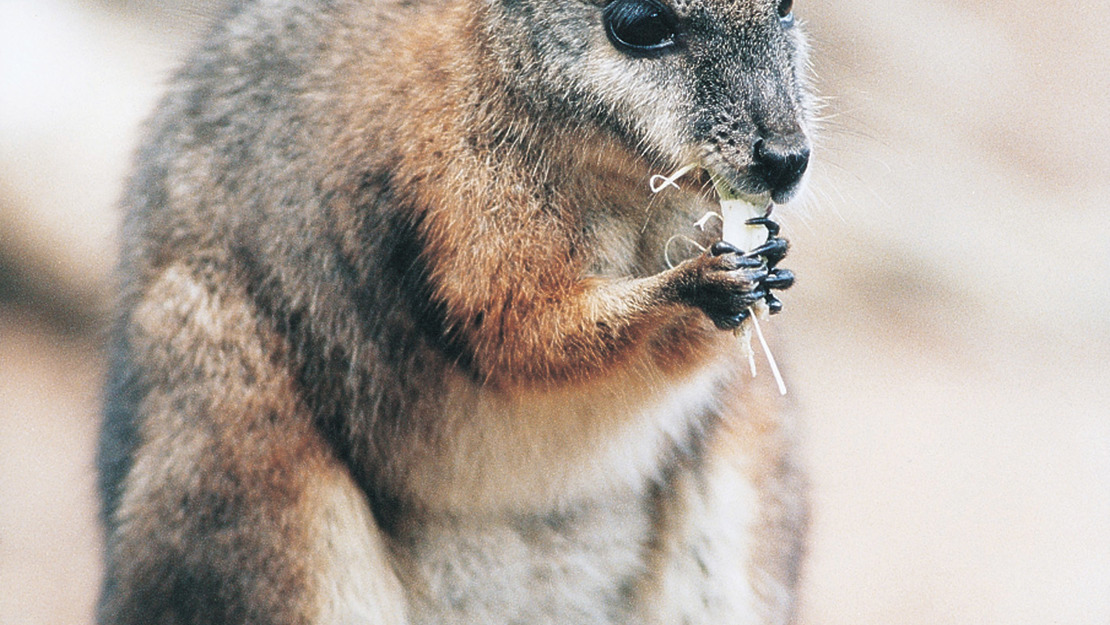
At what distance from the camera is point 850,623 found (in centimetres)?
451

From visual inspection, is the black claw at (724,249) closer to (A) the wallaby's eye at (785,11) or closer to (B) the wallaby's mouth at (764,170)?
(B) the wallaby's mouth at (764,170)

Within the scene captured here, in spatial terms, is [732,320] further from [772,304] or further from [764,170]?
[764,170]

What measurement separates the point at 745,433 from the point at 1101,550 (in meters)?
2.28

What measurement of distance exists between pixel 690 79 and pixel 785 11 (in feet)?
1.34

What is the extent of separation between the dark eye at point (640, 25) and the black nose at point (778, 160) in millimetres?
333

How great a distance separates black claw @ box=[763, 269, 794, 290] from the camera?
2371 millimetres

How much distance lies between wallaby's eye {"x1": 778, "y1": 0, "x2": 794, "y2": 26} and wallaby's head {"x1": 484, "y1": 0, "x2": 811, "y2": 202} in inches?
0.4

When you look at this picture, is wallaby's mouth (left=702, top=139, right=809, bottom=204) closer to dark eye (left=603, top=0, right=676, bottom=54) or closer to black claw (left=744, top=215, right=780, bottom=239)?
black claw (left=744, top=215, right=780, bottom=239)

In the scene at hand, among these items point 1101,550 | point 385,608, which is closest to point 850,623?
point 1101,550

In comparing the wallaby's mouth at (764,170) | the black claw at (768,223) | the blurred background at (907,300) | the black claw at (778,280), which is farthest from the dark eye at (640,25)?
the blurred background at (907,300)

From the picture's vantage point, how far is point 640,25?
251 cm

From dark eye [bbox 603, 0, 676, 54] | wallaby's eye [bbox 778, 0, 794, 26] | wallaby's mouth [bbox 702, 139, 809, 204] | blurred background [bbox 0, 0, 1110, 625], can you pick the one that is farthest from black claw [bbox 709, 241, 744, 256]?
blurred background [bbox 0, 0, 1110, 625]

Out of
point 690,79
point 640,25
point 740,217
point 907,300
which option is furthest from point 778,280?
point 907,300

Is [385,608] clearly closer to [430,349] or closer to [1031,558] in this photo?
[430,349]
